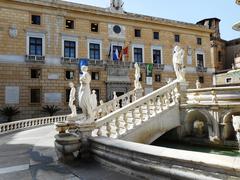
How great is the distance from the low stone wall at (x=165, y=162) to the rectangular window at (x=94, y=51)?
20.6 m

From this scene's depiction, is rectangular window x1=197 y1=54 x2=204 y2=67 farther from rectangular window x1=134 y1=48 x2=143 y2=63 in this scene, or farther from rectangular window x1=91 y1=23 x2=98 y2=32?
rectangular window x1=91 y1=23 x2=98 y2=32

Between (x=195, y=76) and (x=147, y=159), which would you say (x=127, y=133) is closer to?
(x=147, y=159)

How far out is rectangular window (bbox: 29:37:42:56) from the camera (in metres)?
22.4

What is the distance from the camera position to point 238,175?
276 centimetres

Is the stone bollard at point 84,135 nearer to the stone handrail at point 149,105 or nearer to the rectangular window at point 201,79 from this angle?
the stone handrail at point 149,105

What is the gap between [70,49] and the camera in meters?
24.0

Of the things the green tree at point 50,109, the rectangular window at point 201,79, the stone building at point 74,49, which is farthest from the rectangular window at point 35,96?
the rectangular window at point 201,79

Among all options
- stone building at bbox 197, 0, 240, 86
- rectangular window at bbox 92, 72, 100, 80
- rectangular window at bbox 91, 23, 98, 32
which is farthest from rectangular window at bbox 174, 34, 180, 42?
stone building at bbox 197, 0, 240, 86

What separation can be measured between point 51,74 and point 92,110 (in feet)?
57.7

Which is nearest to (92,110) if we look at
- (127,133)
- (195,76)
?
(127,133)

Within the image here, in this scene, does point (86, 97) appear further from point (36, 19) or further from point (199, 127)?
point (36, 19)

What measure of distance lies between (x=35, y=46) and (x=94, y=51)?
5912 mm

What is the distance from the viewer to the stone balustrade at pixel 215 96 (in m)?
8.62

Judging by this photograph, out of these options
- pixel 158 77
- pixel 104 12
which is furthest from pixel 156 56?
pixel 104 12
